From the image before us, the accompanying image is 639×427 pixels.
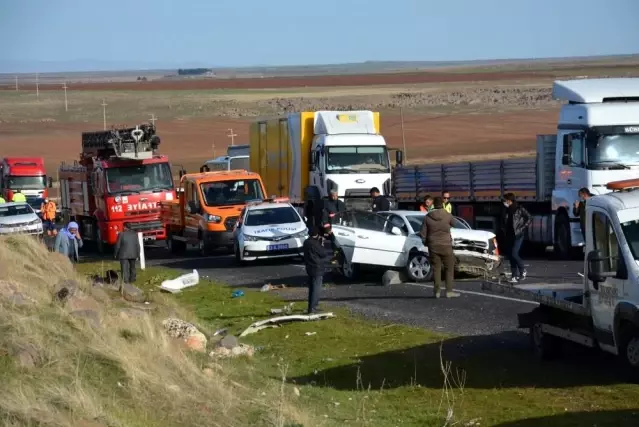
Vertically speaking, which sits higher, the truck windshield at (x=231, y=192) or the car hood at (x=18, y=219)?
the truck windshield at (x=231, y=192)

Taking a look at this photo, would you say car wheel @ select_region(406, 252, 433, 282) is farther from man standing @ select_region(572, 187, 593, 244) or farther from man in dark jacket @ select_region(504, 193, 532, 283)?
man standing @ select_region(572, 187, 593, 244)

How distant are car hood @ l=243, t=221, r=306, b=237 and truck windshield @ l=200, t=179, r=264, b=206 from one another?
3.67 m

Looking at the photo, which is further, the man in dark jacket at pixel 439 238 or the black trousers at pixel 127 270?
the black trousers at pixel 127 270

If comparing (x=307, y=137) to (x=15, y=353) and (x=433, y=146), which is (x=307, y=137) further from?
(x=433, y=146)

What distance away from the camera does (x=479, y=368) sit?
1477 centimetres

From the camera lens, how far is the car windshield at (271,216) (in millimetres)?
29938

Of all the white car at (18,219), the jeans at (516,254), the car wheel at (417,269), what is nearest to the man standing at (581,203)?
the jeans at (516,254)

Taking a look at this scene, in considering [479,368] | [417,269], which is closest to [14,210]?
[417,269]

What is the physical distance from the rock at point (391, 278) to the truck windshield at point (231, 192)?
10193mm

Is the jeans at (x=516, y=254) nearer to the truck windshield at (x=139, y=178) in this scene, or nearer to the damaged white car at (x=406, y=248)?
the damaged white car at (x=406, y=248)

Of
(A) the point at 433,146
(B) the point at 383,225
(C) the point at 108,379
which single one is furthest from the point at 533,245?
(A) the point at 433,146

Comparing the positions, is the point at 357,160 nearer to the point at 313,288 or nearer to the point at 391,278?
the point at 391,278

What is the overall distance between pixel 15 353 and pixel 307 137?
→ 22966 millimetres

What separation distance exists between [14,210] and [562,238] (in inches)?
790
